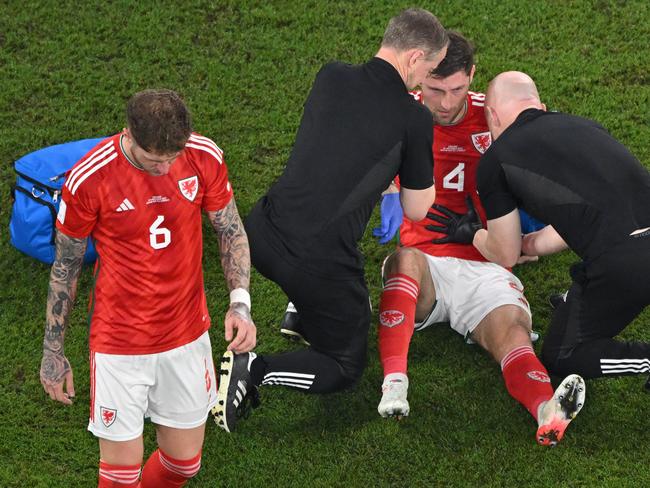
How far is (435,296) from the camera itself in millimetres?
6242

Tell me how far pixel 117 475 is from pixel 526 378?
230 cm

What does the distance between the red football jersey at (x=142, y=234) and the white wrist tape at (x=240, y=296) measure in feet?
0.72

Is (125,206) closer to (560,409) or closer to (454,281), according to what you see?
(454,281)

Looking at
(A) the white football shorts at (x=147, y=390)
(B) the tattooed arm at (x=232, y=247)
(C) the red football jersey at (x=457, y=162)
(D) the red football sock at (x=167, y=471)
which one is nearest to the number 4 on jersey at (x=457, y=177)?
(C) the red football jersey at (x=457, y=162)

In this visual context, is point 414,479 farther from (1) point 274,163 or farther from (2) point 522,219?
(1) point 274,163

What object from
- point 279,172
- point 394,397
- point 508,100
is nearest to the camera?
point 394,397

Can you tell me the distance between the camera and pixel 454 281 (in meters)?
6.21

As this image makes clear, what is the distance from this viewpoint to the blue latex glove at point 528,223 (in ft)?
21.7

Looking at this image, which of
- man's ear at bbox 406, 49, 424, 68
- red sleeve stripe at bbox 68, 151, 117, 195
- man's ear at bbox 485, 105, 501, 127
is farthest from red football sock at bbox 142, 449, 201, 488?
man's ear at bbox 485, 105, 501, 127

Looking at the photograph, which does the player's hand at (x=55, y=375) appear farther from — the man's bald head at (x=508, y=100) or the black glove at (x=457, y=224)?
the man's bald head at (x=508, y=100)

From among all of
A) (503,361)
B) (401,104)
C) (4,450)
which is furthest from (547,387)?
(4,450)

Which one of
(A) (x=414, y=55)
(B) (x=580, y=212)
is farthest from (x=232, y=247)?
(B) (x=580, y=212)

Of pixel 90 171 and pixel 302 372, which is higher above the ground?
pixel 90 171

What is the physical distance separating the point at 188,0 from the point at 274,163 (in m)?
1.92
